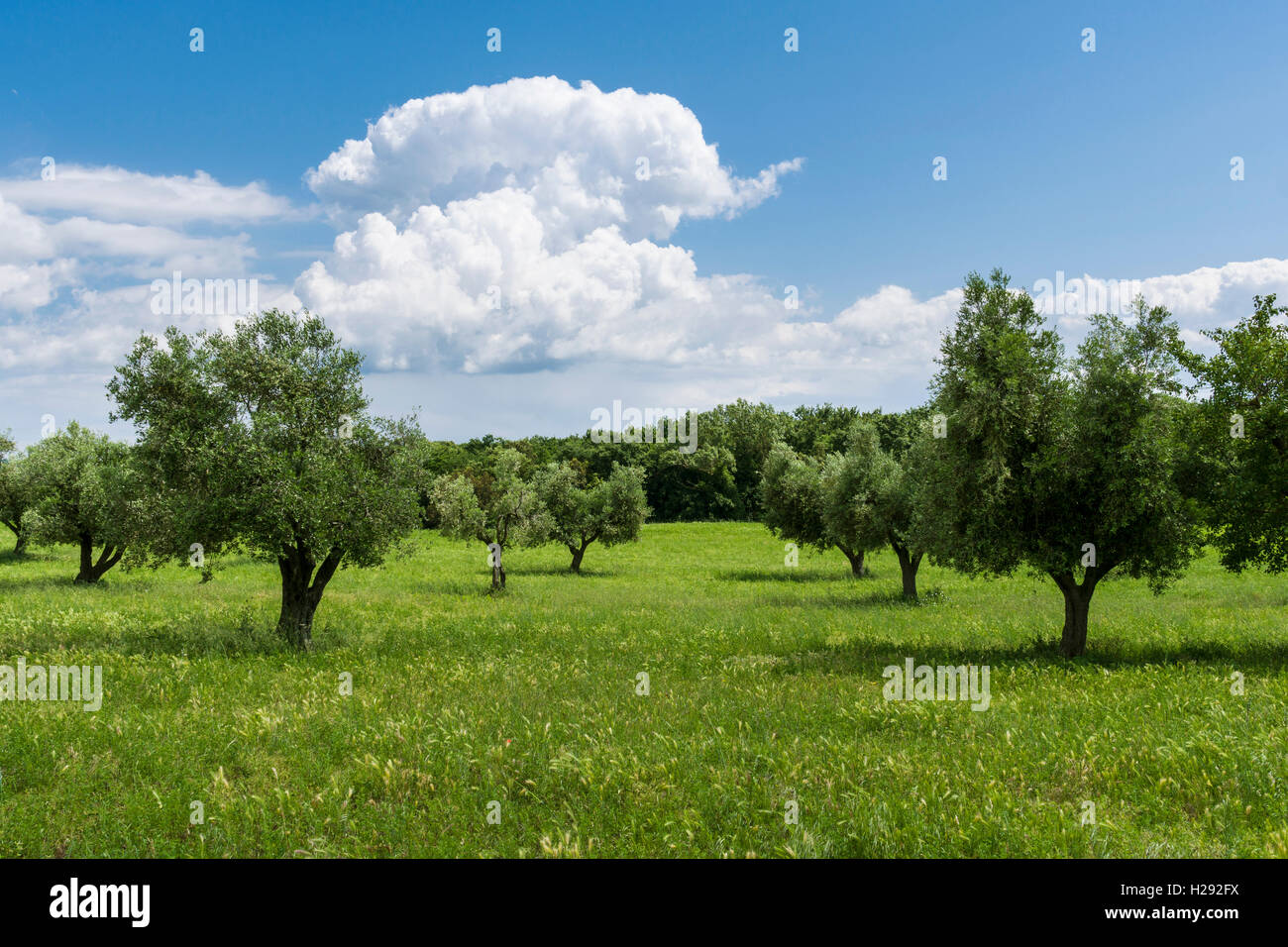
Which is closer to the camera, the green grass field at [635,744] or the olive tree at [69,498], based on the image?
the green grass field at [635,744]

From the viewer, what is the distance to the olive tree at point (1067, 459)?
57.9 feet

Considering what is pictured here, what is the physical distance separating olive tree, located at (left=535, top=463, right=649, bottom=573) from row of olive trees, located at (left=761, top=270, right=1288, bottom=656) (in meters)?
37.3

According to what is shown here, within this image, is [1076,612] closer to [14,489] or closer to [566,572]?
[566,572]

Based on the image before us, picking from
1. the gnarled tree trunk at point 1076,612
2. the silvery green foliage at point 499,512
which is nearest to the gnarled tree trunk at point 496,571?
the silvery green foliage at point 499,512

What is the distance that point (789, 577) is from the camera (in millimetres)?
49938

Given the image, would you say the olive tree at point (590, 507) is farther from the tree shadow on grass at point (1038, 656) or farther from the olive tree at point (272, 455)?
the tree shadow on grass at point (1038, 656)

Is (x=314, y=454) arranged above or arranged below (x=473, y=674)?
above

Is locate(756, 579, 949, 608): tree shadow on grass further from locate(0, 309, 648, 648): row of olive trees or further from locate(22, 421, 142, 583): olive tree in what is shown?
locate(22, 421, 142, 583): olive tree

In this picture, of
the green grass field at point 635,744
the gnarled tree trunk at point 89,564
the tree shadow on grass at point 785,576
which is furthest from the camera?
the tree shadow on grass at point 785,576

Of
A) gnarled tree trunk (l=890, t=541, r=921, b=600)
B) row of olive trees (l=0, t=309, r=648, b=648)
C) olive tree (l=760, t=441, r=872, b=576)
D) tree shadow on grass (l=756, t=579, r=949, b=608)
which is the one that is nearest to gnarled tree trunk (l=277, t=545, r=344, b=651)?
row of olive trees (l=0, t=309, r=648, b=648)

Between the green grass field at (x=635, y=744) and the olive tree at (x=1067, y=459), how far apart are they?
2849 mm
